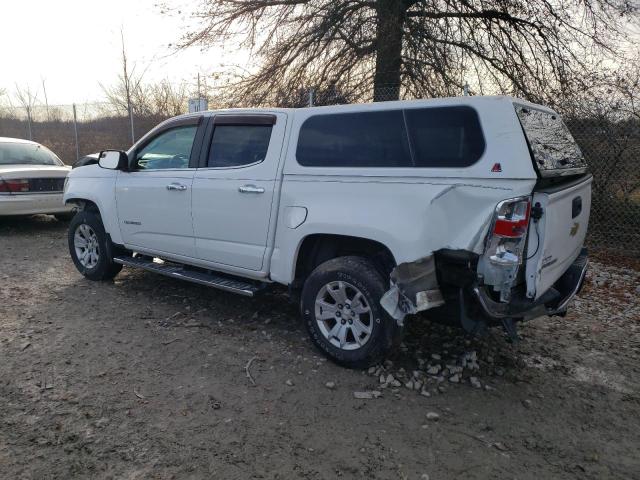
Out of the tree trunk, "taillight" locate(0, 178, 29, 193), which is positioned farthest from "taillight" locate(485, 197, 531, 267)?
"taillight" locate(0, 178, 29, 193)

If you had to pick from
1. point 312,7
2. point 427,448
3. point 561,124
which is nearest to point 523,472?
point 427,448

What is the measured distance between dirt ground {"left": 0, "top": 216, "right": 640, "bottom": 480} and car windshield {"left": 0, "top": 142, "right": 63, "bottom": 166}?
4.33 meters

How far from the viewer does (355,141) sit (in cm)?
357

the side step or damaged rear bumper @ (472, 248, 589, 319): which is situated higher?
damaged rear bumper @ (472, 248, 589, 319)

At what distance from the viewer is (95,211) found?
5.65 metres

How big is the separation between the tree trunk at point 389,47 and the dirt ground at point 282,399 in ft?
20.3

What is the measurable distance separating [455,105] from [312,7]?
8.27 meters

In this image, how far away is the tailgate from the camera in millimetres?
2943

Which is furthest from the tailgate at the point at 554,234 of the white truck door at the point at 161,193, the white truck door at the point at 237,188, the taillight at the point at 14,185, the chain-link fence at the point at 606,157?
the taillight at the point at 14,185

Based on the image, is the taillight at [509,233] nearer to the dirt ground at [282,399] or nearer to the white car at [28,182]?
the dirt ground at [282,399]

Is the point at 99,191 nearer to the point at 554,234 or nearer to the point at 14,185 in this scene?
the point at 14,185

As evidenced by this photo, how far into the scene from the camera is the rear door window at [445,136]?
303 cm

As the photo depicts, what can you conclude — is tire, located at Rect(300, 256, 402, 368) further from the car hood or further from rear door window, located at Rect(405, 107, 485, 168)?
the car hood

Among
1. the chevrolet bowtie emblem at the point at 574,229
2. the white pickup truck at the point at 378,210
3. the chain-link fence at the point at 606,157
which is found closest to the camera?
the white pickup truck at the point at 378,210
